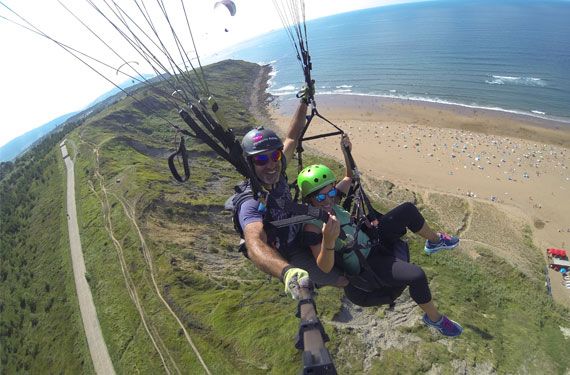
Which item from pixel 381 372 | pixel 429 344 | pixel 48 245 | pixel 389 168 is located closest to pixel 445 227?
pixel 389 168

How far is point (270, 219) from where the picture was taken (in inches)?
195

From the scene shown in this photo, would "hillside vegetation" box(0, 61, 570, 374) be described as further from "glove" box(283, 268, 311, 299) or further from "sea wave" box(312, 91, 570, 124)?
"sea wave" box(312, 91, 570, 124)

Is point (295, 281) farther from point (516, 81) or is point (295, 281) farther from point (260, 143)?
point (516, 81)

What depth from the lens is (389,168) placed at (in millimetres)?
37406

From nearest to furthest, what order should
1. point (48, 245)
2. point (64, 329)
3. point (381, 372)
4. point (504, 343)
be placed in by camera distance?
point (381, 372), point (504, 343), point (64, 329), point (48, 245)

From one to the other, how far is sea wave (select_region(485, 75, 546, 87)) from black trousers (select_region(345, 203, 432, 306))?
63840mm

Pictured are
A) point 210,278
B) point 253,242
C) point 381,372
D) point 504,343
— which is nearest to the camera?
point 253,242

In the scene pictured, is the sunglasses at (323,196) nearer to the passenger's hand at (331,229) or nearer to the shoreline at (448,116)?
the passenger's hand at (331,229)

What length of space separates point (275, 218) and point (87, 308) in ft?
57.3

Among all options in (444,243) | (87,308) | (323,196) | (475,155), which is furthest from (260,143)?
(475,155)

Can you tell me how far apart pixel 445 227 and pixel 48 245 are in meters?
29.5

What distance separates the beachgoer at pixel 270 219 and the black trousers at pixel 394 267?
2.11 feet

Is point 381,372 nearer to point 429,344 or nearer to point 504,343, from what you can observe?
point 429,344

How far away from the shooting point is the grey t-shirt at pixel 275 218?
484 cm
